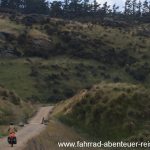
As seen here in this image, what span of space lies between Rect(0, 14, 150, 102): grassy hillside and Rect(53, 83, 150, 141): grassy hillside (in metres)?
50.6

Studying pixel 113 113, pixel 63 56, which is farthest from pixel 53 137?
pixel 63 56

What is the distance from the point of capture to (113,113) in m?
56.5

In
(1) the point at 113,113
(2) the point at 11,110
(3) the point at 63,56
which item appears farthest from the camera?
(3) the point at 63,56

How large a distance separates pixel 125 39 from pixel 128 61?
16389mm

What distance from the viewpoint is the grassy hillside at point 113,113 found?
174ft

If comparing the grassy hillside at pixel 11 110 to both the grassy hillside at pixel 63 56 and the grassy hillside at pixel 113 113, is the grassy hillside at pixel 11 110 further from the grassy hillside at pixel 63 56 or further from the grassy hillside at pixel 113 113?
the grassy hillside at pixel 63 56

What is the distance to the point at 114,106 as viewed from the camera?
190 feet

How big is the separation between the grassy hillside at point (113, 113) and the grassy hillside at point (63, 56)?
50621 millimetres

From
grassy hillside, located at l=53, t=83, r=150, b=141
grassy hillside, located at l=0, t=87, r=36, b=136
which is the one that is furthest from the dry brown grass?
grassy hillside, located at l=0, t=87, r=36, b=136

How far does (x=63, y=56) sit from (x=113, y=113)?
8891 centimetres

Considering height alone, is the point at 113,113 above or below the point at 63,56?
above

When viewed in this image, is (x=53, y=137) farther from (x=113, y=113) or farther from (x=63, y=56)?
(x=63, y=56)

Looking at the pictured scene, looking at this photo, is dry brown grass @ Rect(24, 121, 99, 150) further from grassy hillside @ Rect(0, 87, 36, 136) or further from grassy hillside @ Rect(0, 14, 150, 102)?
grassy hillside @ Rect(0, 14, 150, 102)

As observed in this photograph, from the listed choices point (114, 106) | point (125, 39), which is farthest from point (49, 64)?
point (114, 106)
